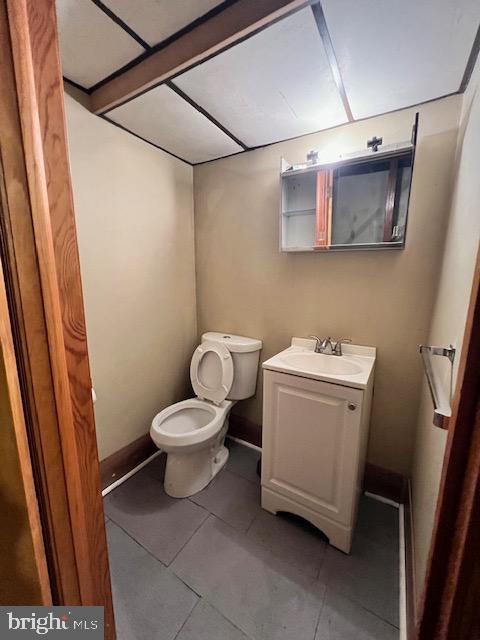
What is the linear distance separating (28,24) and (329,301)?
1.52 m

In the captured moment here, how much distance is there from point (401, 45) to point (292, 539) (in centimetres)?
218

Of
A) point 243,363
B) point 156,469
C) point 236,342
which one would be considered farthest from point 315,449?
point 156,469

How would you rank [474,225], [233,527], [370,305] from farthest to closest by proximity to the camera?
[370,305] → [233,527] → [474,225]

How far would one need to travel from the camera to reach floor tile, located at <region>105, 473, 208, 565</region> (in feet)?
4.14

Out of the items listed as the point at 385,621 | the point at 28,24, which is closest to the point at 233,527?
the point at 385,621

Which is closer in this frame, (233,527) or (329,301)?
(233,527)

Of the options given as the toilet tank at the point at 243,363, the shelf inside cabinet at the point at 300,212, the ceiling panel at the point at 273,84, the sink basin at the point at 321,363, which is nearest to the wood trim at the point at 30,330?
the ceiling panel at the point at 273,84

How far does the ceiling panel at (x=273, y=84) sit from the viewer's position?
0.92 metres

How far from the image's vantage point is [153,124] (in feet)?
4.71

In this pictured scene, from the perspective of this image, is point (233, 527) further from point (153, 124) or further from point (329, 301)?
point (153, 124)

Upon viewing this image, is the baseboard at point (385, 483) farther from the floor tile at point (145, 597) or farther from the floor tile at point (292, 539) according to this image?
the floor tile at point (145, 597)

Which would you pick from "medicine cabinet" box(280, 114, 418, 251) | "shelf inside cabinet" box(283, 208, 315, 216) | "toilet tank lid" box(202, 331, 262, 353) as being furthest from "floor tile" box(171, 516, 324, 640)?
"shelf inside cabinet" box(283, 208, 315, 216)

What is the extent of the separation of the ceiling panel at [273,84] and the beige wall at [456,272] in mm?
590

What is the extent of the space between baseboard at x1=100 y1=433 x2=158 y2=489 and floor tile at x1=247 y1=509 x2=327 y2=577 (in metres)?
0.88
